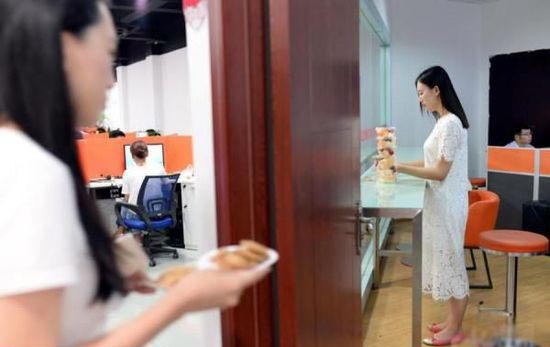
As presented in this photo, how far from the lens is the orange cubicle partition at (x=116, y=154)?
6000 mm

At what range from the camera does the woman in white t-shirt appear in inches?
23.6

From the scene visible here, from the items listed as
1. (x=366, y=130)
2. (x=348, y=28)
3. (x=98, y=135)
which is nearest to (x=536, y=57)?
(x=366, y=130)

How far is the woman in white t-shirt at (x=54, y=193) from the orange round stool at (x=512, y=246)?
2.69 m

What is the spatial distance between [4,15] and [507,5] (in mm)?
6649

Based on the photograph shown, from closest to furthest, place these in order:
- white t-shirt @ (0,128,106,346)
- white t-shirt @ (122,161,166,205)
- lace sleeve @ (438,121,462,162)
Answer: white t-shirt @ (0,128,106,346) < lace sleeve @ (438,121,462,162) < white t-shirt @ (122,161,166,205)

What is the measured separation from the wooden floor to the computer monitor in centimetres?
308

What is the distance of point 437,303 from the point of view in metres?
3.66

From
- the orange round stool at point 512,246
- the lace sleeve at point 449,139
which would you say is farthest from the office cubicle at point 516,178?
the lace sleeve at point 449,139

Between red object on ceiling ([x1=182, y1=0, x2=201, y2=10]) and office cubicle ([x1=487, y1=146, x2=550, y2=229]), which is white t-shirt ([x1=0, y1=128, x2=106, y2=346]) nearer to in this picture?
red object on ceiling ([x1=182, y1=0, x2=201, y2=10])

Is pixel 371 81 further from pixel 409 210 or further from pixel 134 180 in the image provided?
pixel 409 210

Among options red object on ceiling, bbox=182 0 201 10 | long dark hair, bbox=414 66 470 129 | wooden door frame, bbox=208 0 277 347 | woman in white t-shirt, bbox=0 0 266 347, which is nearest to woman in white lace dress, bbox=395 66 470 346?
long dark hair, bbox=414 66 470 129

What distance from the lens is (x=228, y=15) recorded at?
125cm

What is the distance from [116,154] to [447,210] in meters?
4.45

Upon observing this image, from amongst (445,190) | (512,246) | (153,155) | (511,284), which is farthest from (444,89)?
(153,155)
